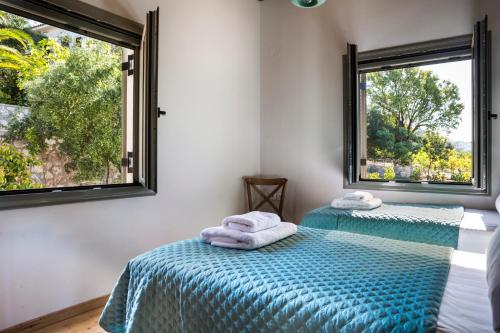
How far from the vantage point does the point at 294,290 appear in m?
1.09

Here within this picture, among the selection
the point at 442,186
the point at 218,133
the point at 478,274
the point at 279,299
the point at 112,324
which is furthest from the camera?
the point at 218,133

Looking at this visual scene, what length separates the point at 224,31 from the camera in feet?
11.3

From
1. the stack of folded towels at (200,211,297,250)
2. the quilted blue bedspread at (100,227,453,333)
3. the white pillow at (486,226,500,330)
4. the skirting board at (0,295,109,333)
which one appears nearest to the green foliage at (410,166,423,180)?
the quilted blue bedspread at (100,227,453,333)

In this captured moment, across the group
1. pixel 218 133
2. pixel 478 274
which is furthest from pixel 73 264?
pixel 478 274

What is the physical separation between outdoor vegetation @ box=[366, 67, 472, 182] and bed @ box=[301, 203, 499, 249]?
44cm

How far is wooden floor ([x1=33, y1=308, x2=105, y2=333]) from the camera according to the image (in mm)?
2041

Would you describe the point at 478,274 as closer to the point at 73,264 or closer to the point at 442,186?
the point at 442,186

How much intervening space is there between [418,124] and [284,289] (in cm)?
254

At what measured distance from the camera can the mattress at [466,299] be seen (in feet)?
2.96

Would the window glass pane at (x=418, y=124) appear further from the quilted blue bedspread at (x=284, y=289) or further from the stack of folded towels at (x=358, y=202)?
the quilted blue bedspread at (x=284, y=289)

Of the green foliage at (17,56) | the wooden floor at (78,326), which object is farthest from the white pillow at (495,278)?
the green foliage at (17,56)

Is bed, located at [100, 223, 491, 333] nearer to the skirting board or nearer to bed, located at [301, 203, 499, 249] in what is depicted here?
bed, located at [301, 203, 499, 249]

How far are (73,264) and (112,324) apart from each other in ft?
A: 3.05

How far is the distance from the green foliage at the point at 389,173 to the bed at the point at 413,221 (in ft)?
1.62
